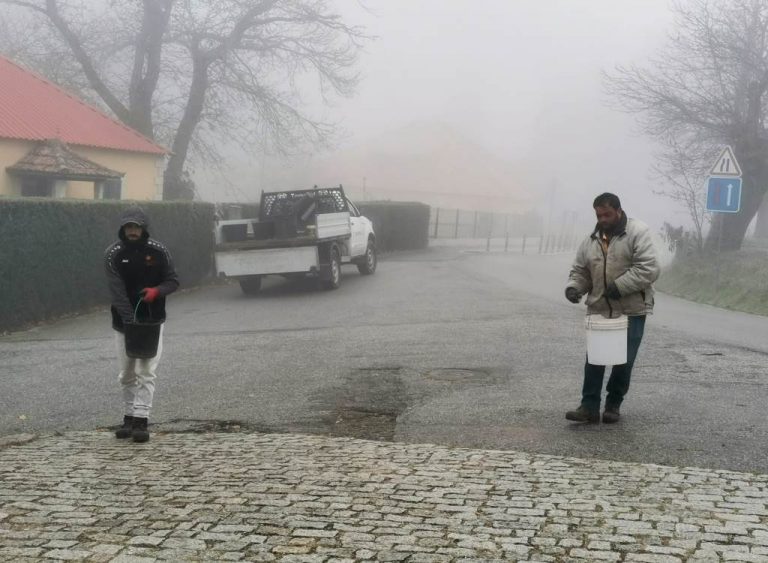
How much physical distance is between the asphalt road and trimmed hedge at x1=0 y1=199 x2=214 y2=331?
47 cm

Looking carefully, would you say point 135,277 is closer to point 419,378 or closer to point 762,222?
point 419,378

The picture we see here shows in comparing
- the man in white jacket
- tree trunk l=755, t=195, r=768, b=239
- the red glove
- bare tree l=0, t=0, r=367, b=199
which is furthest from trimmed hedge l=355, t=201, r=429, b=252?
the red glove

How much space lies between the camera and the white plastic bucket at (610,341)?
24.9 ft

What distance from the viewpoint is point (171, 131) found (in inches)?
1591

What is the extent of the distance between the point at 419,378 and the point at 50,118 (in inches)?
869

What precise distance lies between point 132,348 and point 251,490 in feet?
6.91

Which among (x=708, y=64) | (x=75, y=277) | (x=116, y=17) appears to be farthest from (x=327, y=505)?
(x=116, y=17)

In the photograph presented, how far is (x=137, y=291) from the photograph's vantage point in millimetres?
7633

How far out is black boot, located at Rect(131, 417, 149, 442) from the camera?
749 centimetres

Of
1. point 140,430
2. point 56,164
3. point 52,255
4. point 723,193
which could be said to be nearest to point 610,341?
point 140,430

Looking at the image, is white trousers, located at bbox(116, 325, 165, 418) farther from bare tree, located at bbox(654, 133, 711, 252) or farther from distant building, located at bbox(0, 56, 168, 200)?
bare tree, located at bbox(654, 133, 711, 252)

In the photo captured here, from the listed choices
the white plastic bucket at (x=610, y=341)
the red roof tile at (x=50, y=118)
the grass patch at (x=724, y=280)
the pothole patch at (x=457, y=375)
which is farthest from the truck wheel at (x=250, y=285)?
the white plastic bucket at (x=610, y=341)

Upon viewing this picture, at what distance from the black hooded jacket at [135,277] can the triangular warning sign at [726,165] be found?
17587mm

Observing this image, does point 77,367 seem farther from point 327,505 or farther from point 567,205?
point 567,205
